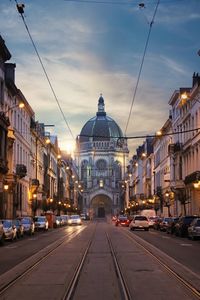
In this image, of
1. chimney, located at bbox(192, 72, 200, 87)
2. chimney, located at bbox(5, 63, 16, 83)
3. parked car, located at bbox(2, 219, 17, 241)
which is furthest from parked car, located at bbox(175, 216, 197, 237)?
chimney, located at bbox(5, 63, 16, 83)

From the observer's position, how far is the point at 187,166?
74.7m

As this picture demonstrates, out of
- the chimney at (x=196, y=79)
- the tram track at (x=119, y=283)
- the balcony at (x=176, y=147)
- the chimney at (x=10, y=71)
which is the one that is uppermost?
the chimney at (x=10, y=71)

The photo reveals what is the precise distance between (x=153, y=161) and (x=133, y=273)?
104 m

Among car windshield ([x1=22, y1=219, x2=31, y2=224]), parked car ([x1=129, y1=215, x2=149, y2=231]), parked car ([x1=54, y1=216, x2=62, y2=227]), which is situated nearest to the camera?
car windshield ([x1=22, y1=219, x2=31, y2=224])

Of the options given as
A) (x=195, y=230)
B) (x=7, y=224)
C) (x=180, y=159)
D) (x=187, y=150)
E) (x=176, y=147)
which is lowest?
(x=195, y=230)

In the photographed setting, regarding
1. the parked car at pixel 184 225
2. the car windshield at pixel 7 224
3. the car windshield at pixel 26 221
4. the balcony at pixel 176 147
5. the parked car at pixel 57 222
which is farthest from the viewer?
the parked car at pixel 57 222

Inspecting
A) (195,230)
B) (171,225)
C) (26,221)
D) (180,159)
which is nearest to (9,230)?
(195,230)

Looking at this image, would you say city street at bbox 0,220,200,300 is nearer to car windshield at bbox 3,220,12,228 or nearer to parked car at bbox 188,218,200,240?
car windshield at bbox 3,220,12,228

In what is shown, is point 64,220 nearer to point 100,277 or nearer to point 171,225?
point 171,225

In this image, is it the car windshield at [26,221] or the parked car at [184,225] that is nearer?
the parked car at [184,225]

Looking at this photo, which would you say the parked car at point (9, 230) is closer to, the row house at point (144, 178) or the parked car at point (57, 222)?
the parked car at point (57, 222)

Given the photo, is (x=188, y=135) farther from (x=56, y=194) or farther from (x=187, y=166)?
(x=56, y=194)

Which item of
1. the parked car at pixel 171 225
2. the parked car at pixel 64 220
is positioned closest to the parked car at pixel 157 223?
the parked car at pixel 171 225

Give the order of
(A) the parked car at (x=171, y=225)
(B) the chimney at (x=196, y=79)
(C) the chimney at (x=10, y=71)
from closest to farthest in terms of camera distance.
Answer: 1. (A) the parked car at (x=171, y=225)
2. (B) the chimney at (x=196, y=79)
3. (C) the chimney at (x=10, y=71)
